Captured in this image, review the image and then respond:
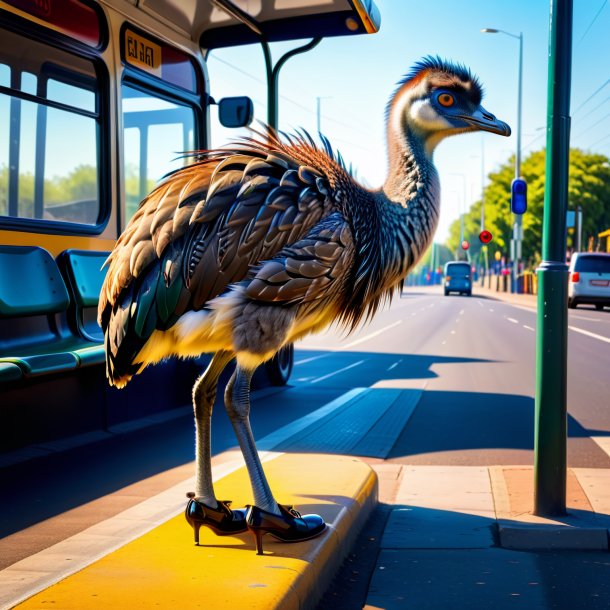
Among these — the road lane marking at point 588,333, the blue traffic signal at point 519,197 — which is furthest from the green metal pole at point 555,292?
the blue traffic signal at point 519,197

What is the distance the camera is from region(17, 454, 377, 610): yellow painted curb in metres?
3.14

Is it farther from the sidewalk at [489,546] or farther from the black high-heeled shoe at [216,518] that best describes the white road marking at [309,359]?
the black high-heeled shoe at [216,518]

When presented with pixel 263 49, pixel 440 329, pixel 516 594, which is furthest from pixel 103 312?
pixel 440 329

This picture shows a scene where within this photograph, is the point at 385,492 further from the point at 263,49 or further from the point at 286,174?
the point at 263,49

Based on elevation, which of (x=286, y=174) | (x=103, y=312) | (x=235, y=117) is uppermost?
(x=235, y=117)

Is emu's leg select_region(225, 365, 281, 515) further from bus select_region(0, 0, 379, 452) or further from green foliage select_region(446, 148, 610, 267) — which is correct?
green foliage select_region(446, 148, 610, 267)

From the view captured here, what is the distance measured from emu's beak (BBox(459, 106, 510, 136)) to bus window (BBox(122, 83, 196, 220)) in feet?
13.1

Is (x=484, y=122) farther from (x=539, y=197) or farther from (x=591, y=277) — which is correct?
(x=539, y=197)

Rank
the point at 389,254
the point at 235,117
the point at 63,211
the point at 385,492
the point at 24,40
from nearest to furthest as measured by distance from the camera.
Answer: the point at 389,254 < the point at 385,492 < the point at 24,40 < the point at 63,211 < the point at 235,117

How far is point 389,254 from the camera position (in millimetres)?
4012

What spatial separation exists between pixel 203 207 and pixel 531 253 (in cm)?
6952

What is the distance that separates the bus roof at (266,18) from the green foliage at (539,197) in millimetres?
56198

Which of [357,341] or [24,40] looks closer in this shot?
[24,40]

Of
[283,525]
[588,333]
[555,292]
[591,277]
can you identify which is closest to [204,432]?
[283,525]
